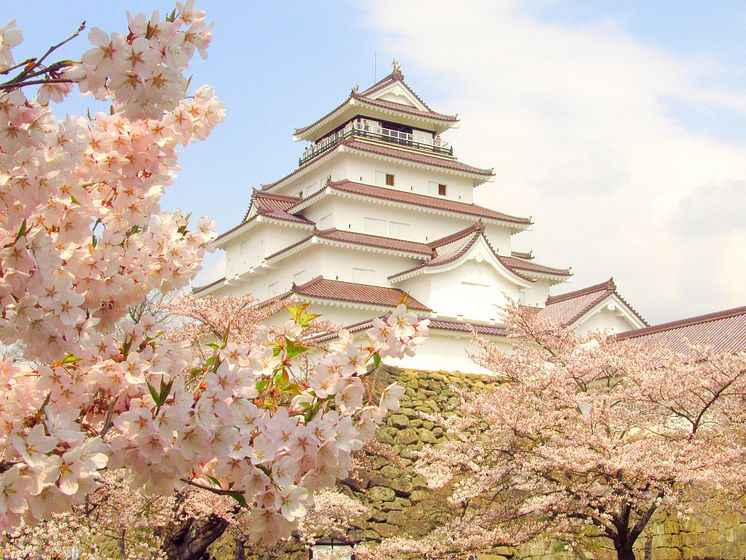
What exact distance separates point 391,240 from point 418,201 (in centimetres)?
209

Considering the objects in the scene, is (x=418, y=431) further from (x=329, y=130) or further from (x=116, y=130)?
(x=116, y=130)

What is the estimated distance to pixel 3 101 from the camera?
350 cm

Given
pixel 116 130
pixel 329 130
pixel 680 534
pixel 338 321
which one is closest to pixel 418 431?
pixel 338 321

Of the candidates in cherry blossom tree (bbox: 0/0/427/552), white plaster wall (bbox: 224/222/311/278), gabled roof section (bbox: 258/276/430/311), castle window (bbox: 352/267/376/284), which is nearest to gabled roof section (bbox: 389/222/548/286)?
castle window (bbox: 352/267/376/284)

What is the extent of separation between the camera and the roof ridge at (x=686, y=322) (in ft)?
74.1

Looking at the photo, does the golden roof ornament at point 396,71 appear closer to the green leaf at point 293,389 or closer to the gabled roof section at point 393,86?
the gabled roof section at point 393,86

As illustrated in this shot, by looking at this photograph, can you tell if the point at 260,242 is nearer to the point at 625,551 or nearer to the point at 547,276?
the point at 547,276

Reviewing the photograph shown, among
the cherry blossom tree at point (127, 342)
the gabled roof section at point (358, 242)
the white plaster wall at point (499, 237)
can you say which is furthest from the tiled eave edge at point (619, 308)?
the cherry blossom tree at point (127, 342)

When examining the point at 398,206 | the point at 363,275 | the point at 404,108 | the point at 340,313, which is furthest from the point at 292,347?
the point at 404,108

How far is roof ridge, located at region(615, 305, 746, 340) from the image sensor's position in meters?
22.6

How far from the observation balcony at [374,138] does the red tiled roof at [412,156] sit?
673mm

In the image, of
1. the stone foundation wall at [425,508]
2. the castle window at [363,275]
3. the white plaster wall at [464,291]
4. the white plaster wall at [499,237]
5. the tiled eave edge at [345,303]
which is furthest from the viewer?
the white plaster wall at [499,237]

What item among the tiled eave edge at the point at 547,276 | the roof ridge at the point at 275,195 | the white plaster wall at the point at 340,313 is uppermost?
the roof ridge at the point at 275,195

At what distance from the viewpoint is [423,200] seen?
30.3 meters
